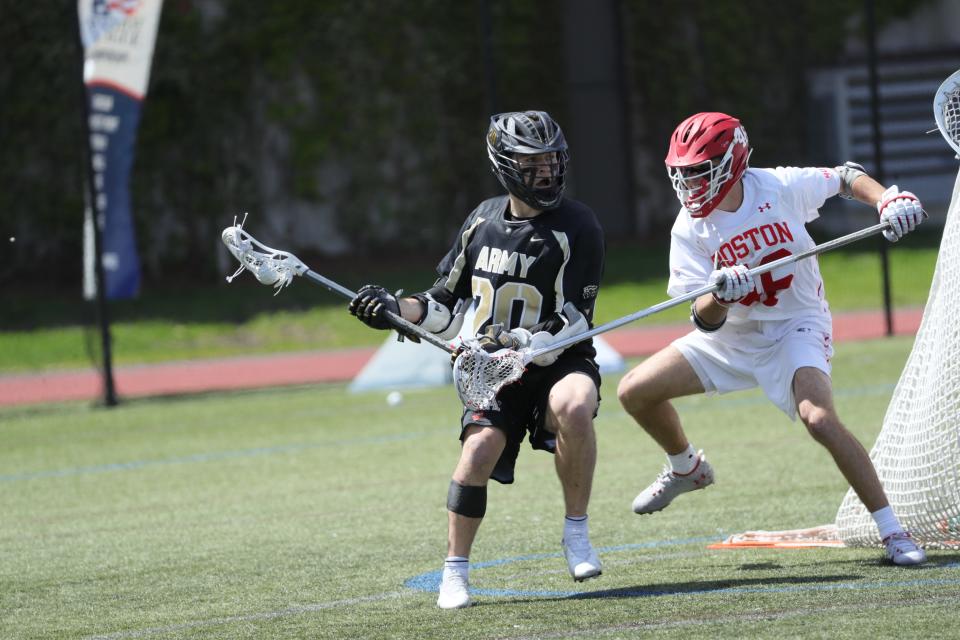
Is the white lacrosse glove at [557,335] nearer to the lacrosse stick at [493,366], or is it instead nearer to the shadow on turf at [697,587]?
the lacrosse stick at [493,366]

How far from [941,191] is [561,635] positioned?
17.5 meters

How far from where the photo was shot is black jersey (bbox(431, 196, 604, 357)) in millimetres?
5074

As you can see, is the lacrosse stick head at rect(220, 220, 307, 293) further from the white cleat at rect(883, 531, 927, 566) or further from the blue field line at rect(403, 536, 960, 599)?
the white cleat at rect(883, 531, 927, 566)

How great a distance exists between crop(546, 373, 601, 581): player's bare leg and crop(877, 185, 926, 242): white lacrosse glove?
3.89 feet

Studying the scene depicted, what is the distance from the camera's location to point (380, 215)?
19281 mm

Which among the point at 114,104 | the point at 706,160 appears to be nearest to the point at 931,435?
the point at 706,160

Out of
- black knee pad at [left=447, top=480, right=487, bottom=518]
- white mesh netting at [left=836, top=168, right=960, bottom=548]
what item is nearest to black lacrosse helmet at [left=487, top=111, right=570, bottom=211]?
black knee pad at [left=447, top=480, right=487, bottom=518]

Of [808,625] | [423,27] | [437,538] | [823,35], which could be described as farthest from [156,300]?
[808,625]

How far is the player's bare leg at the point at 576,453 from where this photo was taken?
4.90 m

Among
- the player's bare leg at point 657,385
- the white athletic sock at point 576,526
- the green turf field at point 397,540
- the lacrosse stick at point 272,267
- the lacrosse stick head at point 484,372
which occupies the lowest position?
the green turf field at point 397,540

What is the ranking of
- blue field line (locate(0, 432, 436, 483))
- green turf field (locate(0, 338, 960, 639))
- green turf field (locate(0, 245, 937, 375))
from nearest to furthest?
green turf field (locate(0, 338, 960, 639)) → blue field line (locate(0, 432, 436, 483)) → green turf field (locate(0, 245, 937, 375))

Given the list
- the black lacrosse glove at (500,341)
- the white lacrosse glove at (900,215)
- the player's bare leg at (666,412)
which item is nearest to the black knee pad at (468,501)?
the black lacrosse glove at (500,341)

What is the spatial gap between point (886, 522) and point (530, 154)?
1.81m

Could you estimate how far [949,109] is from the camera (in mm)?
5293
